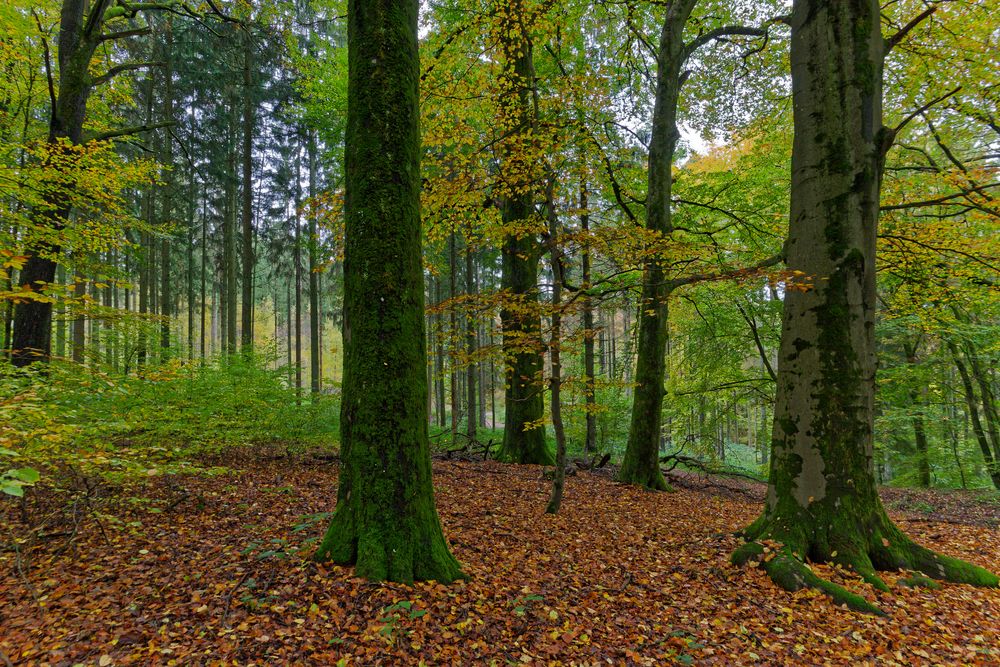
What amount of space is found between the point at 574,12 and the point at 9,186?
1017 cm

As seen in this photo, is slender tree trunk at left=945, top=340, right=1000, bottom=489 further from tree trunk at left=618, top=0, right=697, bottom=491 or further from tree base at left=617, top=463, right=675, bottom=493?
tree base at left=617, top=463, right=675, bottom=493

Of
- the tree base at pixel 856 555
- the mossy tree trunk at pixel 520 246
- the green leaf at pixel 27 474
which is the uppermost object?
the mossy tree trunk at pixel 520 246

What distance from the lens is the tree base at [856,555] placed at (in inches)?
161

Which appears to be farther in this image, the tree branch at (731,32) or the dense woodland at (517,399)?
the tree branch at (731,32)

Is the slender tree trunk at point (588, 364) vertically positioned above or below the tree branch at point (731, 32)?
below

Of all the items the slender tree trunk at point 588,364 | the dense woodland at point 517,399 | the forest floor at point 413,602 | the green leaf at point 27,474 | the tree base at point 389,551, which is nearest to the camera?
the green leaf at point 27,474

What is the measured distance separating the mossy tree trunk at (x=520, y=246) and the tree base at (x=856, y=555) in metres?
2.83

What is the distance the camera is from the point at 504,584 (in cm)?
389

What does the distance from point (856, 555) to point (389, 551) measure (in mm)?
4353

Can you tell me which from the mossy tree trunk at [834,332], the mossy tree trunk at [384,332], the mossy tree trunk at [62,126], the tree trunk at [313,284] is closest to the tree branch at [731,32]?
the mossy tree trunk at [834,332]

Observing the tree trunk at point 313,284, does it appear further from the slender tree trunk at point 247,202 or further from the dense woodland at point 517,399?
the dense woodland at point 517,399

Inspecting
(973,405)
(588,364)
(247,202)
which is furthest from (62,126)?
(973,405)

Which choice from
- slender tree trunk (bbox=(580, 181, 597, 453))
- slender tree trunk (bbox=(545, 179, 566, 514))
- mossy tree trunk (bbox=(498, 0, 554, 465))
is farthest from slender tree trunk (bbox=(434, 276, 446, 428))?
slender tree trunk (bbox=(580, 181, 597, 453))

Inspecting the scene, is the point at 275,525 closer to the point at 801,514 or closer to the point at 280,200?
the point at 801,514
